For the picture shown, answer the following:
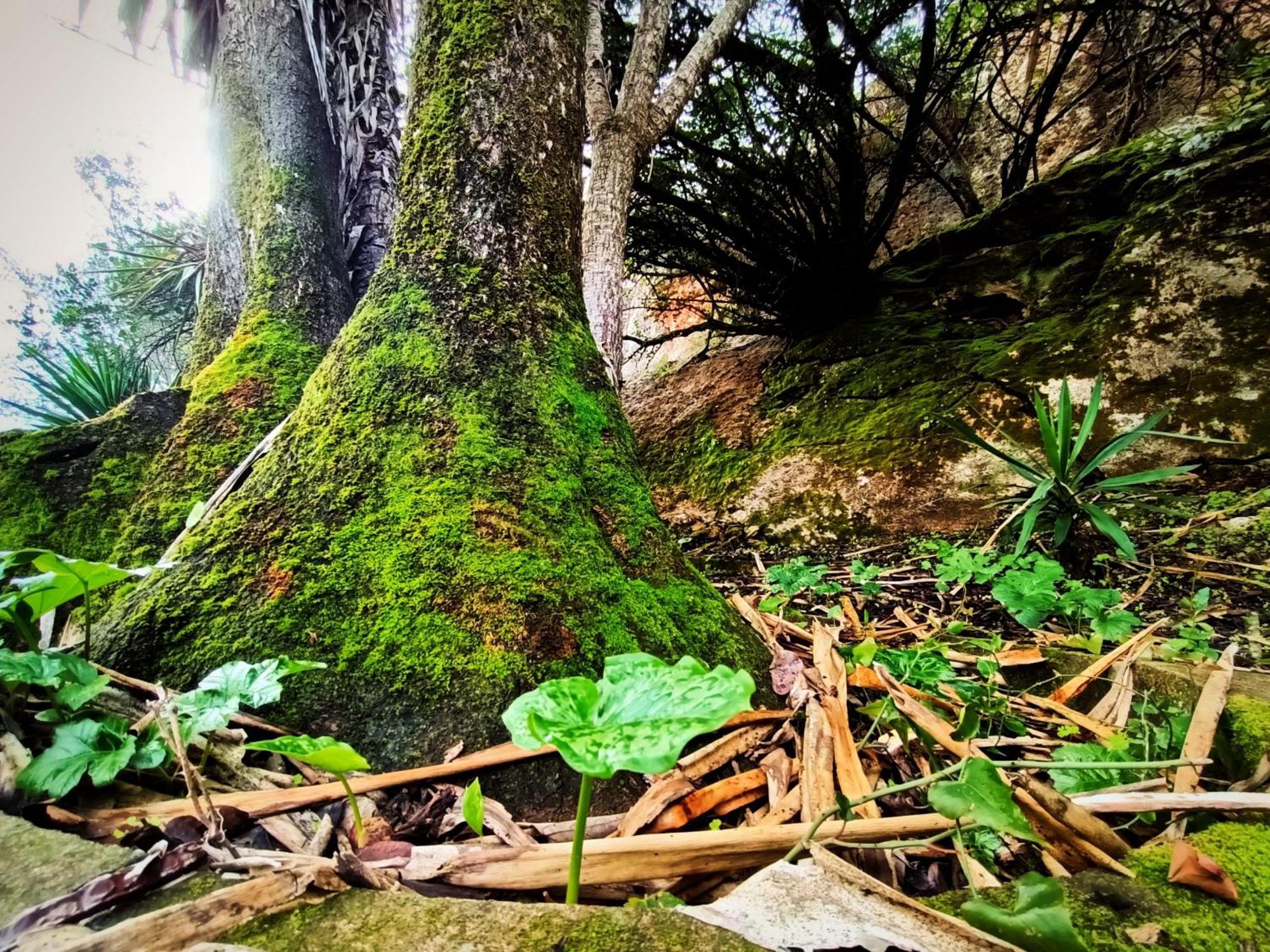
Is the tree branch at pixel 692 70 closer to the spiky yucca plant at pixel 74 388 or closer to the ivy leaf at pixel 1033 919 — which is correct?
the ivy leaf at pixel 1033 919

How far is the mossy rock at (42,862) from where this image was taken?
45cm

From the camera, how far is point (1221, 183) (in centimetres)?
268

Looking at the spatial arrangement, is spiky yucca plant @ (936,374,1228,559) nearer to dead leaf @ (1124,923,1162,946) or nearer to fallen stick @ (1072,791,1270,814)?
fallen stick @ (1072,791,1270,814)

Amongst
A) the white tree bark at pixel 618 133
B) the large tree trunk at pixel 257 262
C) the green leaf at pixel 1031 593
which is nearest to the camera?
the green leaf at pixel 1031 593

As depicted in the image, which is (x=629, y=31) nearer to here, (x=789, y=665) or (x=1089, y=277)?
(x=1089, y=277)

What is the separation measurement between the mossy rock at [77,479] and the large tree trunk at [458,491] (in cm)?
115

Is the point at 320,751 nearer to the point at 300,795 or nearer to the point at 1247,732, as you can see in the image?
the point at 300,795

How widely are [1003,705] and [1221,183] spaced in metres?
3.32

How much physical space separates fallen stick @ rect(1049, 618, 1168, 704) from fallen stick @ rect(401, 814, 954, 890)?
28.5 inches

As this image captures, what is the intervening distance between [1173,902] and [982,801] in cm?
15

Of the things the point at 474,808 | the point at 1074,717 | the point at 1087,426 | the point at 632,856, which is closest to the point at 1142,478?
the point at 1087,426

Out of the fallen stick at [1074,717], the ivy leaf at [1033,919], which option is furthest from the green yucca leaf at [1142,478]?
the ivy leaf at [1033,919]

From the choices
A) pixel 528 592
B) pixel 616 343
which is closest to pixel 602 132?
pixel 616 343

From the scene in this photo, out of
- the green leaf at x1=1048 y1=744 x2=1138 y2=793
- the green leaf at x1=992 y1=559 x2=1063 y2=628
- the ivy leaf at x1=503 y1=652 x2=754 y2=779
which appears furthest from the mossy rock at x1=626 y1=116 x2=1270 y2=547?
the ivy leaf at x1=503 y1=652 x2=754 y2=779
